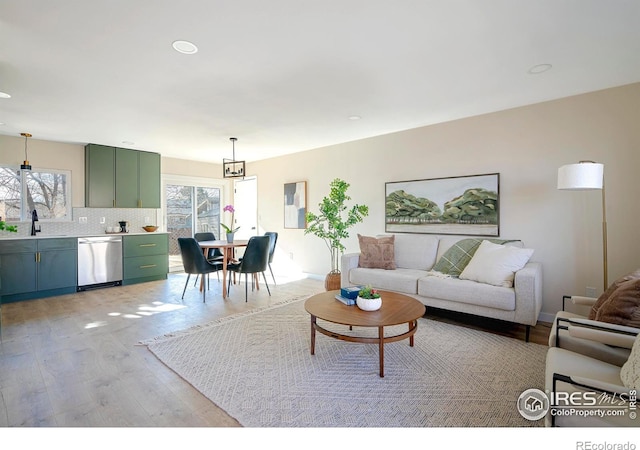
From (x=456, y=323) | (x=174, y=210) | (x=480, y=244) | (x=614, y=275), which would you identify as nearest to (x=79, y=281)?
(x=174, y=210)

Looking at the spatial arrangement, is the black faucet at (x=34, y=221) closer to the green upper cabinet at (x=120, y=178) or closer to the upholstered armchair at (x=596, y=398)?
the green upper cabinet at (x=120, y=178)

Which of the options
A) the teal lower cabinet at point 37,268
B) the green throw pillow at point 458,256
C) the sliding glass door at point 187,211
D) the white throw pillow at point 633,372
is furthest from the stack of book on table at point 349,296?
the sliding glass door at point 187,211

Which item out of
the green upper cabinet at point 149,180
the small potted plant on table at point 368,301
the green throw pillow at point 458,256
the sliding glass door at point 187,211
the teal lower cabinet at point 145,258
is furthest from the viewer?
the sliding glass door at point 187,211

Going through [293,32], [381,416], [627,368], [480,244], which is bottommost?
[381,416]

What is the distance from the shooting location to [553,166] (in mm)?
3492

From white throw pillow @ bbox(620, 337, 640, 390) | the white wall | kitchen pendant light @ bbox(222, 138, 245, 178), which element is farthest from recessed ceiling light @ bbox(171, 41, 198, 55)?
the white wall

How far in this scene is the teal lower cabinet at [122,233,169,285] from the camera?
543 cm

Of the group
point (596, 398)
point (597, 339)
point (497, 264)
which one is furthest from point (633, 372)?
point (497, 264)

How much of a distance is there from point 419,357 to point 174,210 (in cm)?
589

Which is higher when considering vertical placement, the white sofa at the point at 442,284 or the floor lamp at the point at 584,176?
the floor lamp at the point at 584,176

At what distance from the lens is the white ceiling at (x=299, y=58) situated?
6.39ft

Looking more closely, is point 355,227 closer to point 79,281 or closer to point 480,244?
point 480,244

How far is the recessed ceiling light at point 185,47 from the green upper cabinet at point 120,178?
4.02 meters

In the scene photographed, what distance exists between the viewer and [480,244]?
3721mm
